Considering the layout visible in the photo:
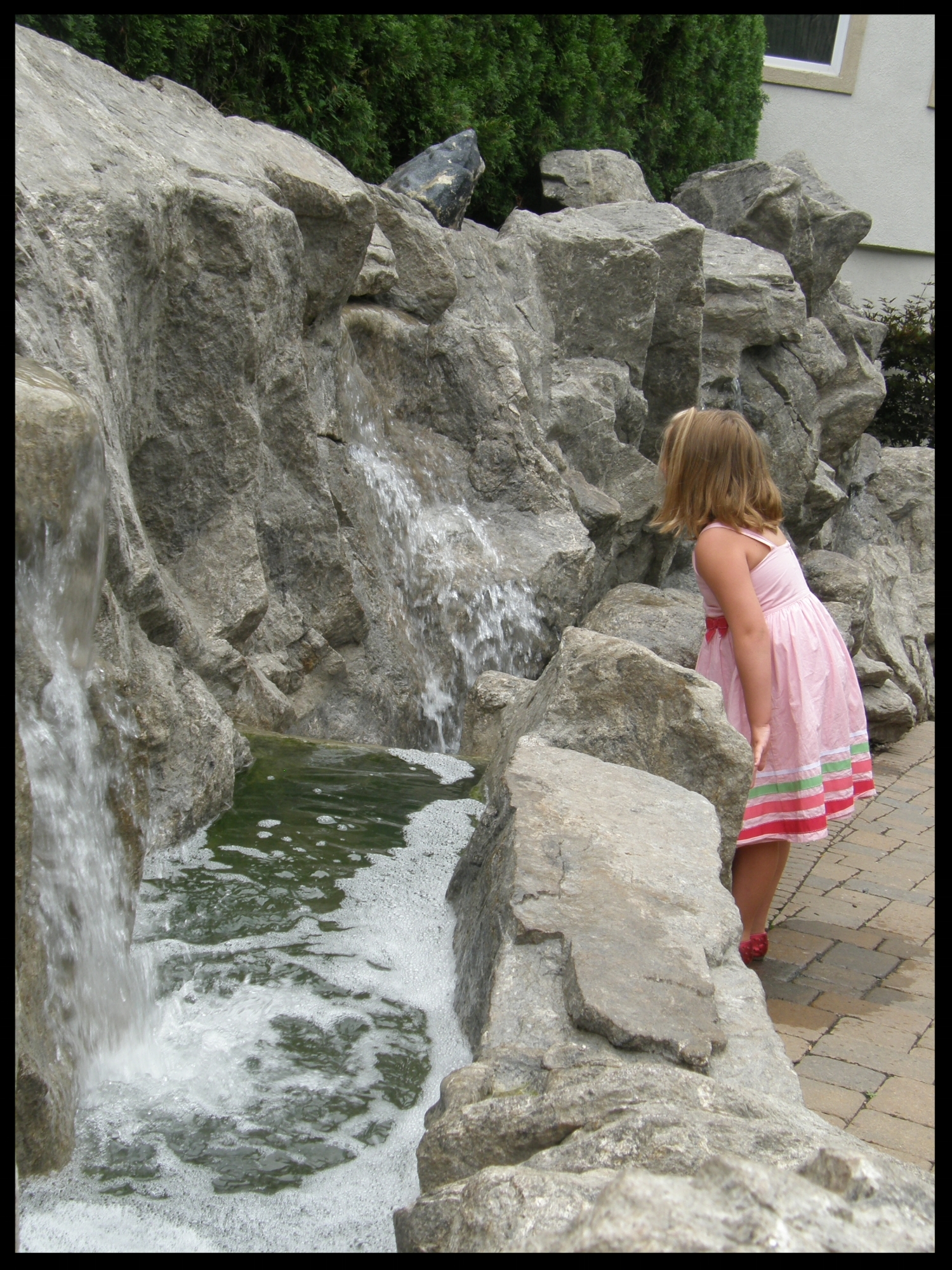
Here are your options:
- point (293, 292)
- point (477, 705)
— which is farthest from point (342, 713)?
point (293, 292)

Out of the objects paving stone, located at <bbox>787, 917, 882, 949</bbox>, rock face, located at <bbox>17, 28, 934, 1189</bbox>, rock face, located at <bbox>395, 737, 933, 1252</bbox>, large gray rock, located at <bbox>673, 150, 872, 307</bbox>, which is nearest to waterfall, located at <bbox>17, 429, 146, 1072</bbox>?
rock face, located at <bbox>17, 28, 934, 1189</bbox>

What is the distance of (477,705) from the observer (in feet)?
16.5

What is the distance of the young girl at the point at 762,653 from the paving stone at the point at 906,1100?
2.59 ft

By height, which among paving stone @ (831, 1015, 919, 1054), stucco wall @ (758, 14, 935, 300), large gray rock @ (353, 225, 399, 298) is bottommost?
paving stone @ (831, 1015, 919, 1054)

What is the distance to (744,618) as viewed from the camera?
3.85m

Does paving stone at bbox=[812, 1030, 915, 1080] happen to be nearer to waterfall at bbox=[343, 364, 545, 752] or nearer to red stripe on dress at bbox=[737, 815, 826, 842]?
red stripe on dress at bbox=[737, 815, 826, 842]

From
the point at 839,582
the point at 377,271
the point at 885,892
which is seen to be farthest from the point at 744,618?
the point at 839,582

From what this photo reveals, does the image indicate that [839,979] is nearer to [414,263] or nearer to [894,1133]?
[894,1133]

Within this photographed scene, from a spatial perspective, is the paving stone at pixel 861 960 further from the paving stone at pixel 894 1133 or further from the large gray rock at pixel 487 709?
the large gray rock at pixel 487 709

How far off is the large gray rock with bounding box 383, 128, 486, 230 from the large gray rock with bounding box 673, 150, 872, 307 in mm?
3910

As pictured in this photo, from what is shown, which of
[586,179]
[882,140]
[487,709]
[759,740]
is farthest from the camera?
[882,140]

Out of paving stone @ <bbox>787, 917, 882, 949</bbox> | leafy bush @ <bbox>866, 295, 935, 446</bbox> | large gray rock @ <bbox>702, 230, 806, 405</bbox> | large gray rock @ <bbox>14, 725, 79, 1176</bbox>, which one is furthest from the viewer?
leafy bush @ <bbox>866, 295, 935, 446</bbox>

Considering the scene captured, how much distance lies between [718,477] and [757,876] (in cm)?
139

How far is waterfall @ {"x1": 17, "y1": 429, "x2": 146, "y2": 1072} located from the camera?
93.4 inches
